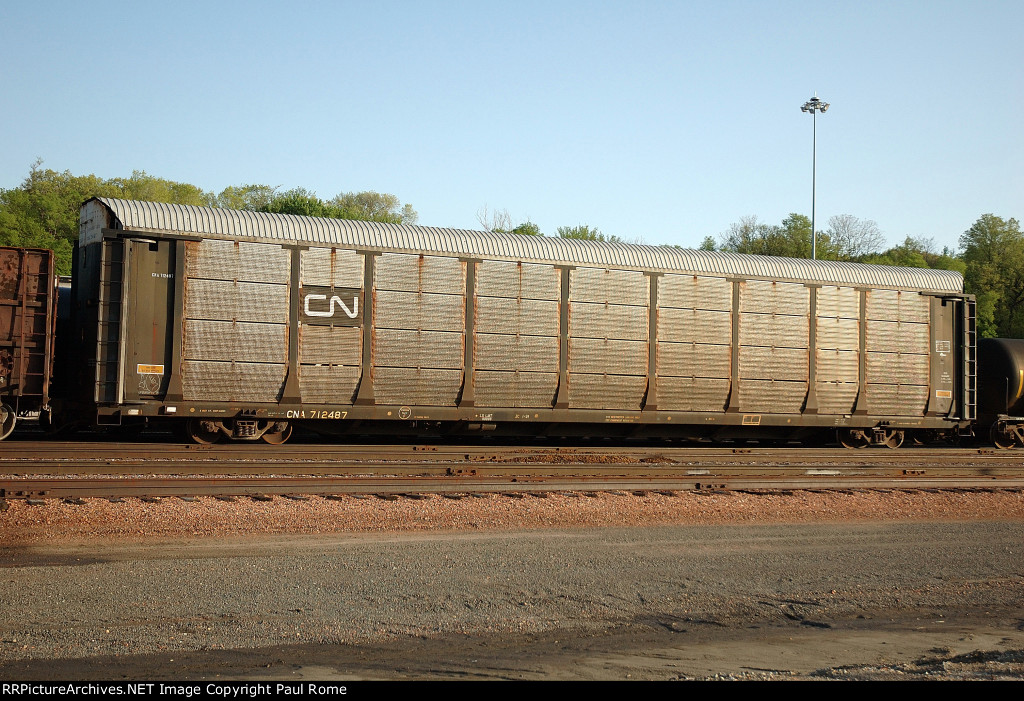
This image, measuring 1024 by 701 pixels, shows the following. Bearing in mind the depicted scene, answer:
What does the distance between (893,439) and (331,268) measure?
45.3 feet

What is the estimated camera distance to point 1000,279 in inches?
2359

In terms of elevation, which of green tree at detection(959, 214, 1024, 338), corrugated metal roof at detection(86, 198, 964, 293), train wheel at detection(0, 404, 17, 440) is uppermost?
green tree at detection(959, 214, 1024, 338)

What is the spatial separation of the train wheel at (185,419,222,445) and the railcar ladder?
16903 millimetres

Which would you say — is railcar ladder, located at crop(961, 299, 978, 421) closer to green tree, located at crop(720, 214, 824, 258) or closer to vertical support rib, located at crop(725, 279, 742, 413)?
vertical support rib, located at crop(725, 279, 742, 413)

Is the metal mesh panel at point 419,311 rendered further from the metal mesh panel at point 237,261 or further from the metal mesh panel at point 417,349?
the metal mesh panel at point 237,261

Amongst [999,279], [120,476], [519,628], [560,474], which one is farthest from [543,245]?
[999,279]

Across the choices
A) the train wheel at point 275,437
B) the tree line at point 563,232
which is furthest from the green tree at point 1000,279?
the train wheel at point 275,437

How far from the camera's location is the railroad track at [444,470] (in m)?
11.4

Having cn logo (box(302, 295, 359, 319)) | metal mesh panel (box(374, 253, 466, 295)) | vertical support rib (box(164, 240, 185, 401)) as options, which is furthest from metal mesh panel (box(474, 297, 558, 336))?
vertical support rib (box(164, 240, 185, 401))

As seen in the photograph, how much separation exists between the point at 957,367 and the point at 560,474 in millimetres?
11908

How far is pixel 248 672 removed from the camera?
16.7 feet

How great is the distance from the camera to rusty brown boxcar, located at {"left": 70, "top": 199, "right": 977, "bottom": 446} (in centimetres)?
1490

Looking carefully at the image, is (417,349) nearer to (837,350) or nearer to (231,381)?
(231,381)

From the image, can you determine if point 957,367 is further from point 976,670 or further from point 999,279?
point 999,279
